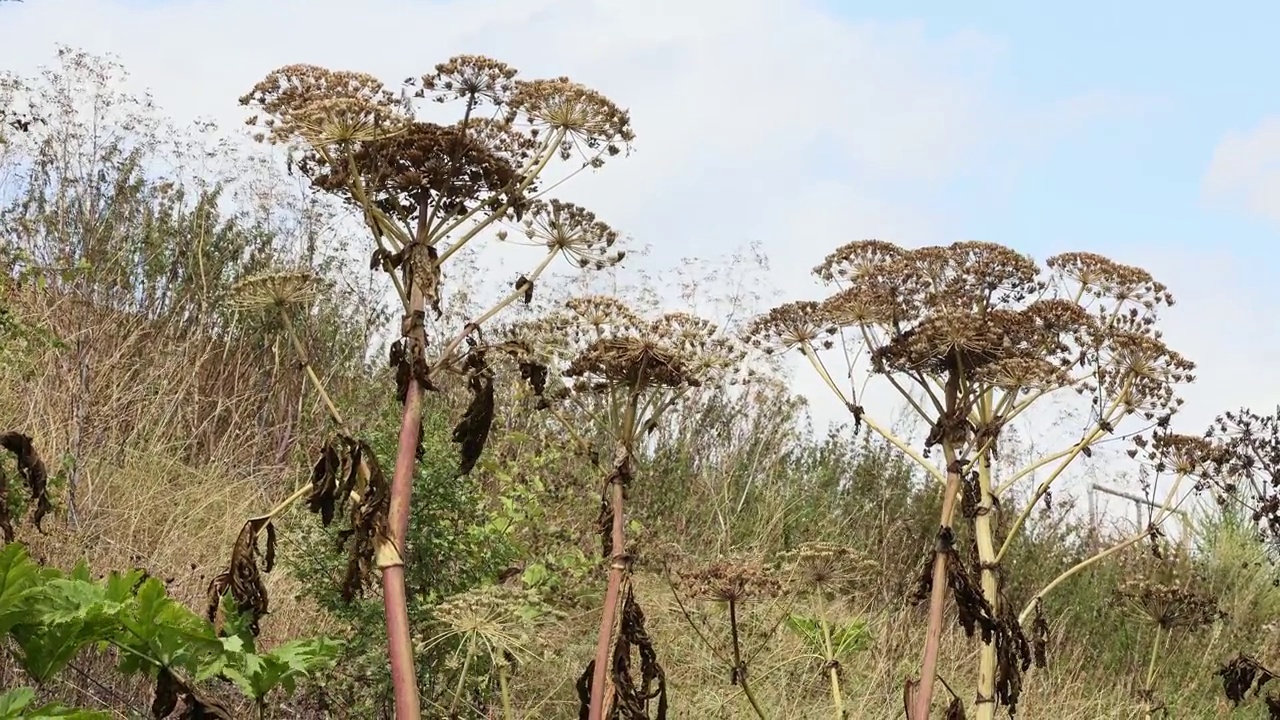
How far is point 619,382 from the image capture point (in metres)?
3.72

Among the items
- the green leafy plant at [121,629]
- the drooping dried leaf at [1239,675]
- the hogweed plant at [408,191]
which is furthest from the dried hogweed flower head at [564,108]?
the drooping dried leaf at [1239,675]

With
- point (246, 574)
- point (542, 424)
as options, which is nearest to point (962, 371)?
point (246, 574)

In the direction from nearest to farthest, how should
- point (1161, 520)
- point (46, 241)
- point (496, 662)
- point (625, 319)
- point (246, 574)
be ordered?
point (246, 574)
point (625, 319)
point (496, 662)
point (1161, 520)
point (46, 241)

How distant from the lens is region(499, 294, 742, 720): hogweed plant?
10.8 feet

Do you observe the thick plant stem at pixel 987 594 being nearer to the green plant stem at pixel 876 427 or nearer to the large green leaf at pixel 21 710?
the green plant stem at pixel 876 427

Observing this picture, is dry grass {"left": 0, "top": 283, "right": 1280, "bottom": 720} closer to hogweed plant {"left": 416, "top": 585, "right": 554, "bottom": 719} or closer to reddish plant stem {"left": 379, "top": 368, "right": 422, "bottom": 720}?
hogweed plant {"left": 416, "top": 585, "right": 554, "bottom": 719}

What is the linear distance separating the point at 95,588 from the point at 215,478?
4551mm

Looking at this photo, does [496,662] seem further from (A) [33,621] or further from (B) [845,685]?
(B) [845,685]

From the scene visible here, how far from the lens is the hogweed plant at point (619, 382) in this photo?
329cm

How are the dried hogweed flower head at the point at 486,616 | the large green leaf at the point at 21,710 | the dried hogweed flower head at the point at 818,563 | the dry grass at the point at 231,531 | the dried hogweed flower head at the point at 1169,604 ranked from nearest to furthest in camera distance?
the large green leaf at the point at 21,710 → the dried hogweed flower head at the point at 486,616 → the dried hogweed flower head at the point at 818,563 → the dry grass at the point at 231,531 → the dried hogweed flower head at the point at 1169,604

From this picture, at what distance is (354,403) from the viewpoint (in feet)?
24.6

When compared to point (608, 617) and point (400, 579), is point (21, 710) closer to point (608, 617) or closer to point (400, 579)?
point (400, 579)

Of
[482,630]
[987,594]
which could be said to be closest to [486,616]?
[482,630]

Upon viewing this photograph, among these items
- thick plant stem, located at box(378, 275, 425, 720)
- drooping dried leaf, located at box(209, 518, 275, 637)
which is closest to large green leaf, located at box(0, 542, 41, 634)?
drooping dried leaf, located at box(209, 518, 275, 637)
